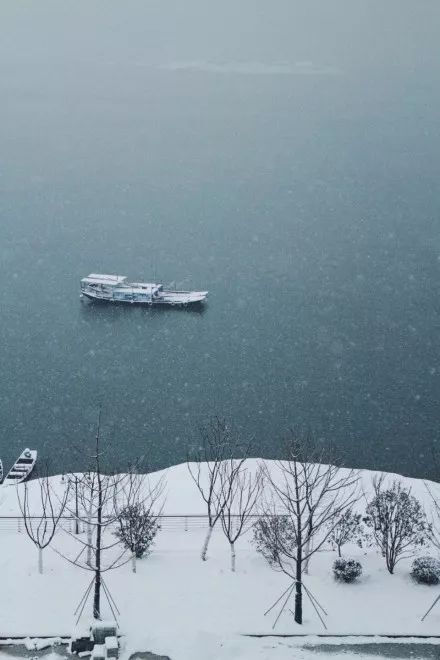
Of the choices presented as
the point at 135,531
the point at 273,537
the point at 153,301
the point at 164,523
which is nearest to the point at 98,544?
the point at 135,531

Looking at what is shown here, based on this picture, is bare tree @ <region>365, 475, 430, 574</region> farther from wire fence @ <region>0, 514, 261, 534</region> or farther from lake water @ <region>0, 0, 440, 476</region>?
lake water @ <region>0, 0, 440, 476</region>

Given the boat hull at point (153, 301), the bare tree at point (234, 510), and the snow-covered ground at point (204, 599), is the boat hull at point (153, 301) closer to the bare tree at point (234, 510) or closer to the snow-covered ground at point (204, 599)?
the bare tree at point (234, 510)

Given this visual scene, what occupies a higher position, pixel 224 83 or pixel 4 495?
pixel 224 83

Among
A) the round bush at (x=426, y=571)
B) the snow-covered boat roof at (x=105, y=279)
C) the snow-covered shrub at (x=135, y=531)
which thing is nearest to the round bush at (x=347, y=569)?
the round bush at (x=426, y=571)

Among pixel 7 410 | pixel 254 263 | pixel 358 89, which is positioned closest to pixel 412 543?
pixel 7 410

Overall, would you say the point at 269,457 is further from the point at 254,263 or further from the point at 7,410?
the point at 254,263

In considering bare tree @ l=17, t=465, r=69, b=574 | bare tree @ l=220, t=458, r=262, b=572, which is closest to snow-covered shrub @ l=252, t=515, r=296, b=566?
bare tree @ l=220, t=458, r=262, b=572
